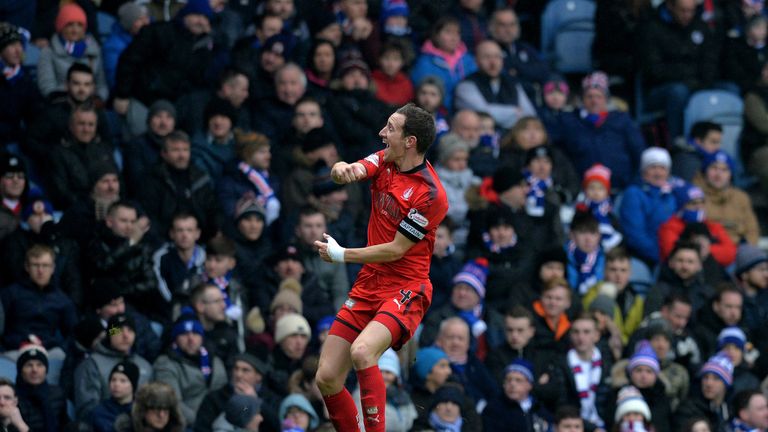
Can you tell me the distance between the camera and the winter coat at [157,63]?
16.5 metres

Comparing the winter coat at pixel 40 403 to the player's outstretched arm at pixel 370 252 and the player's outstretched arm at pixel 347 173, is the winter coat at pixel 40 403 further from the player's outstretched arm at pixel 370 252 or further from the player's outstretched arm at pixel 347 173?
the player's outstretched arm at pixel 347 173

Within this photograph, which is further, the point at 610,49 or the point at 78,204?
the point at 610,49

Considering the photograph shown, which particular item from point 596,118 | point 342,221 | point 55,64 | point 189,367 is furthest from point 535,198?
point 55,64

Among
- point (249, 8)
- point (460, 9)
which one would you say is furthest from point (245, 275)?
point (460, 9)

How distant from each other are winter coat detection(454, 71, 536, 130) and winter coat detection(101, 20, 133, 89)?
3866 mm

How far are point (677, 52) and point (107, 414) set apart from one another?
9.31 m

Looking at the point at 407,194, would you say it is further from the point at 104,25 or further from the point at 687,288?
the point at 104,25

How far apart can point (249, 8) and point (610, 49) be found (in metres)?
4.63

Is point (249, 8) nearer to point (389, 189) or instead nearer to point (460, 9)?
point (460, 9)

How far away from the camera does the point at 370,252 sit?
10.9 metres

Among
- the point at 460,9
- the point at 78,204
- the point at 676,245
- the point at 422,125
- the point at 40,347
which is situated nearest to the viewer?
the point at 422,125

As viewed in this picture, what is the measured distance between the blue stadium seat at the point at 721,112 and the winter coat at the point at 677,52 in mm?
293

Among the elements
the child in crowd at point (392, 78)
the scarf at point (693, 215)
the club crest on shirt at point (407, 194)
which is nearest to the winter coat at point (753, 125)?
the scarf at point (693, 215)

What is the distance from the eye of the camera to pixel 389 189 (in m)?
11.1
